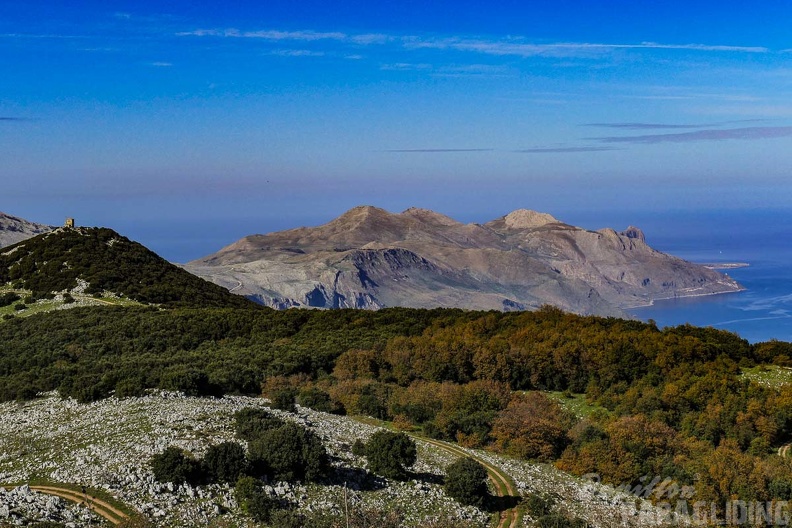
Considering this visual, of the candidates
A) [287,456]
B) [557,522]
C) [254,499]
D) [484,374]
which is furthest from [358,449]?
[484,374]

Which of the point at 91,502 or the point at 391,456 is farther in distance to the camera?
the point at 391,456

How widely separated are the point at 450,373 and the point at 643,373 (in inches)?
473

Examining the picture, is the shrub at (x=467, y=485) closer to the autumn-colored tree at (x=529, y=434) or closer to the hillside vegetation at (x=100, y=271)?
the autumn-colored tree at (x=529, y=434)

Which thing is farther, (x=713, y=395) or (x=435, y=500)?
(x=713, y=395)

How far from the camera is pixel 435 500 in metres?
29.6

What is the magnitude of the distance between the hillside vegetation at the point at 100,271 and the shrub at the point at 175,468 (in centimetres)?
4577

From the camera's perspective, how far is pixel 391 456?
30.8m

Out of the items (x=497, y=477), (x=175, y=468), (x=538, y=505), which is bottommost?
(x=538, y=505)

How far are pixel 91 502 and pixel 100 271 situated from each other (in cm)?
5539

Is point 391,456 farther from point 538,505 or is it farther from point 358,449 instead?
point 538,505

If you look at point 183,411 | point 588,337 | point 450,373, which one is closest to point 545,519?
point 183,411

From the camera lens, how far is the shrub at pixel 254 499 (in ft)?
85.6

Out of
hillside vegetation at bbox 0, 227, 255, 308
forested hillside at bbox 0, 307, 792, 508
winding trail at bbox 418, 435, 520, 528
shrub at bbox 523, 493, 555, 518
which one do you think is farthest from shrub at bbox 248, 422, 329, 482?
hillside vegetation at bbox 0, 227, 255, 308

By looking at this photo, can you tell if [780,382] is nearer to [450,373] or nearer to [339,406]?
[450,373]
